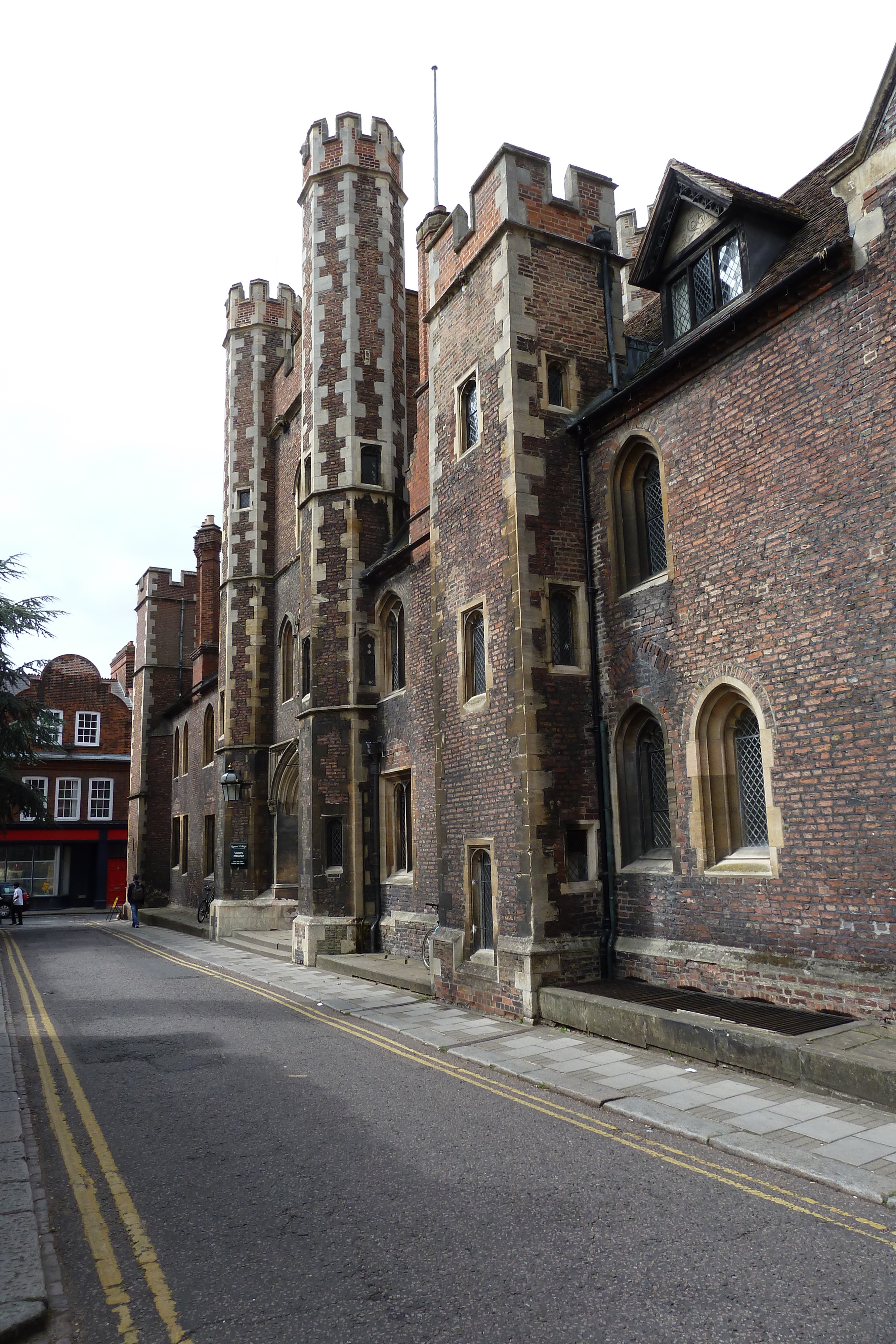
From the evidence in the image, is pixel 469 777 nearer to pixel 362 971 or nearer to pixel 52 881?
pixel 362 971

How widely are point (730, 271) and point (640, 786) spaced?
6247mm

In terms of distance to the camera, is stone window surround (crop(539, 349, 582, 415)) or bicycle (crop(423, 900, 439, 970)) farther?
bicycle (crop(423, 900, 439, 970))

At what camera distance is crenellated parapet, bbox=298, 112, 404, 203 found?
806 inches

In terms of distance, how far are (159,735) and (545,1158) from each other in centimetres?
3299

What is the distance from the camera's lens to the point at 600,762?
11.8 metres

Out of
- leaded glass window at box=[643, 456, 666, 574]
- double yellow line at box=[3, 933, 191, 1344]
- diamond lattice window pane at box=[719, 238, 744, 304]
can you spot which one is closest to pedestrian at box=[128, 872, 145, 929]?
double yellow line at box=[3, 933, 191, 1344]

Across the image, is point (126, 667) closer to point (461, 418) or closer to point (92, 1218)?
point (461, 418)

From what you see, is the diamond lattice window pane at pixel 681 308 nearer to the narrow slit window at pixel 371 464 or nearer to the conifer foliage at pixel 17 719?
the narrow slit window at pixel 371 464

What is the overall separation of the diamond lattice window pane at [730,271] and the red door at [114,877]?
41.9m

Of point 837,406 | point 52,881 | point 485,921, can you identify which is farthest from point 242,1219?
point 52,881

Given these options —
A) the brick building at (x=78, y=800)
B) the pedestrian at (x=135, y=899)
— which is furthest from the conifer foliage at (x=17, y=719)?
the brick building at (x=78, y=800)

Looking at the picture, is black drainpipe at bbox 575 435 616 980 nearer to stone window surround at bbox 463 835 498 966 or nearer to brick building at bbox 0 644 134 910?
stone window surround at bbox 463 835 498 966

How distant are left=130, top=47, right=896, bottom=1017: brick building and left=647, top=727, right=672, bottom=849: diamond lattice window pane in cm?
5

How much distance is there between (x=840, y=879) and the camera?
27.0 feet
